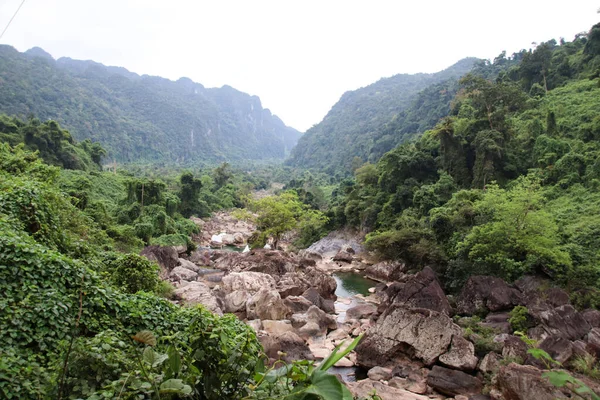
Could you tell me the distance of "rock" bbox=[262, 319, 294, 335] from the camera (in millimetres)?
12215

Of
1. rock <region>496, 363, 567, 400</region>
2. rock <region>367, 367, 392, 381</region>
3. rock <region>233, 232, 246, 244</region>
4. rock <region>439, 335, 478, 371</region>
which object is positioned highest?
rock <region>496, 363, 567, 400</region>

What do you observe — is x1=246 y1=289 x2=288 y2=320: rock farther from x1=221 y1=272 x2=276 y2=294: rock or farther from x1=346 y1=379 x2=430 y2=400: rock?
x1=346 y1=379 x2=430 y2=400: rock

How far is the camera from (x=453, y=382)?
9156 mm

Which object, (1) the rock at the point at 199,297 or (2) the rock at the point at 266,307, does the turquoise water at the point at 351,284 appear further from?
(1) the rock at the point at 199,297

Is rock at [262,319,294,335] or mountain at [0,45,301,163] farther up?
mountain at [0,45,301,163]

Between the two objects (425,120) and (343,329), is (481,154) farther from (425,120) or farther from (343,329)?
(425,120)

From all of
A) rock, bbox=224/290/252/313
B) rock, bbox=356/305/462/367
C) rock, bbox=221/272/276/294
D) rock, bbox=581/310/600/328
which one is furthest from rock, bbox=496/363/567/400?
rock, bbox=221/272/276/294

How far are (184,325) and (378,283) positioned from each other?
Answer: 56.9 feet

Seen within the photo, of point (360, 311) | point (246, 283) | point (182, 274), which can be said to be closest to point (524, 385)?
point (360, 311)

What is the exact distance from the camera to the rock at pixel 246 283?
16.0 m

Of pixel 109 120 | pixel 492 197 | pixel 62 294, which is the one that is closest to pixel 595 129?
pixel 492 197

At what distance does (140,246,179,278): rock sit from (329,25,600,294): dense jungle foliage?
11828 millimetres

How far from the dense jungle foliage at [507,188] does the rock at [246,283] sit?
8.05 meters

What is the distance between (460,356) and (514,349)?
1.36m
